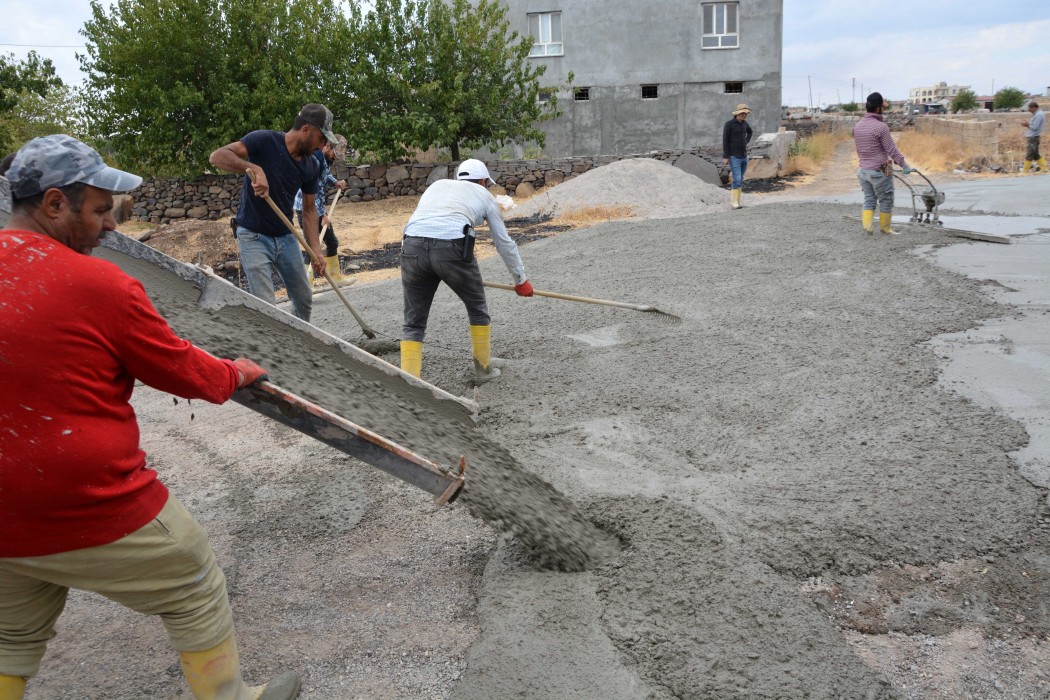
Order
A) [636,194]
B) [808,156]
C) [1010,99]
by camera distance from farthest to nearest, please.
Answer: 1. [1010,99]
2. [808,156]
3. [636,194]

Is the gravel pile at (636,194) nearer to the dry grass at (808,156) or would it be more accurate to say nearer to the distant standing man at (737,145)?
the distant standing man at (737,145)

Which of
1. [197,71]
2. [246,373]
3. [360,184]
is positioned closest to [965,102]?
[360,184]

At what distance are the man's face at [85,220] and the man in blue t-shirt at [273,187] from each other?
3087 mm

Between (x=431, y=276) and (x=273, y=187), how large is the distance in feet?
4.25

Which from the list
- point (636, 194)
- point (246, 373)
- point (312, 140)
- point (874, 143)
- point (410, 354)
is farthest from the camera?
point (636, 194)

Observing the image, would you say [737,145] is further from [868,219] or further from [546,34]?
[546,34]

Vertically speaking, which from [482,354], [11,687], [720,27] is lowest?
[11,687]

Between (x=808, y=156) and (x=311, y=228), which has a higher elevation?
(x=808, y=156)

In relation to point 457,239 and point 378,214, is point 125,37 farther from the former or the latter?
point 457,239

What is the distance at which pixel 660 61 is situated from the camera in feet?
81.8

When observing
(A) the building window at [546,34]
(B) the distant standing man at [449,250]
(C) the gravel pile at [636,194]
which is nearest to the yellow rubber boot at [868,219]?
(C) the gravel pile at [636,194]

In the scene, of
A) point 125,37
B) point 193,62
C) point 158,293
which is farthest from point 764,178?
point 158,293

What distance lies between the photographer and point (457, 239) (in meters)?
4.84

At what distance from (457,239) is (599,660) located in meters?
2.92
